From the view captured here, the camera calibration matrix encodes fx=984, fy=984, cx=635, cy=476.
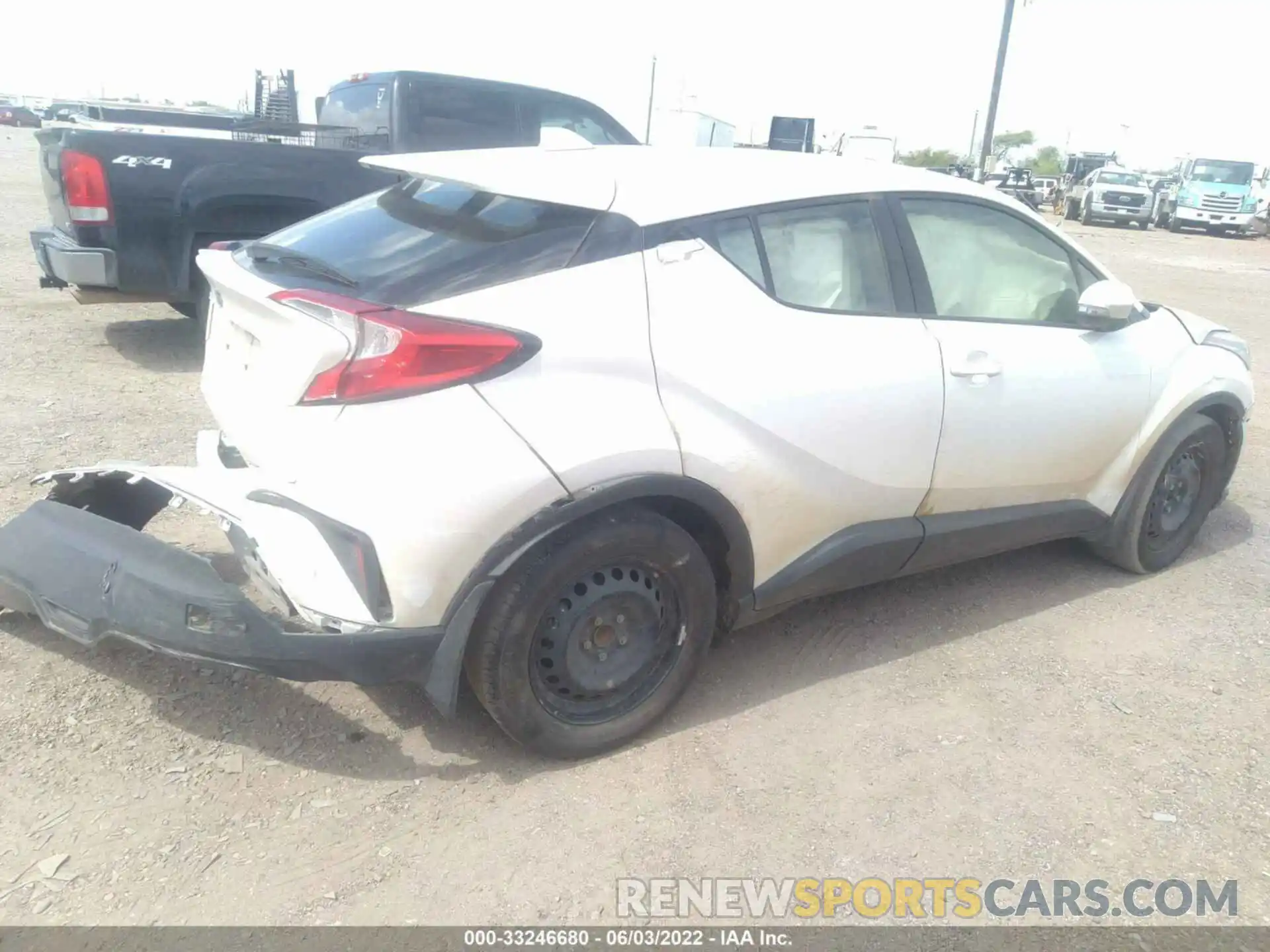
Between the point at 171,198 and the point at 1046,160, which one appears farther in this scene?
the point at 1046,160

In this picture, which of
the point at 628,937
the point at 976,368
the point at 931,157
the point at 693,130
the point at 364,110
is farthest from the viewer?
the point at 931,157

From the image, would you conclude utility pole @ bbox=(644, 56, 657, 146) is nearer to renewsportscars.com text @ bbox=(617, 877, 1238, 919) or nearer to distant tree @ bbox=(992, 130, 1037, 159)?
renewsportscars.com text @ bbox=(617, 877, 1238, 919)

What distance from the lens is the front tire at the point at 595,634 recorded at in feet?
8.71

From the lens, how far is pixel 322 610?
2566 millimetres

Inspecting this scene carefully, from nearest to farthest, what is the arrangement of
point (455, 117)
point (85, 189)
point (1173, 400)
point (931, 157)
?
point (1173, 400), point (85, 189), point (455, 117), point (931, 157)

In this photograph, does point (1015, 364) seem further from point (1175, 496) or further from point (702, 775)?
point (702, 775)

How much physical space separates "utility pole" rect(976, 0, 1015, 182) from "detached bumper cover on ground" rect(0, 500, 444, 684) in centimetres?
2392

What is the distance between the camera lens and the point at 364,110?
25.7 feet

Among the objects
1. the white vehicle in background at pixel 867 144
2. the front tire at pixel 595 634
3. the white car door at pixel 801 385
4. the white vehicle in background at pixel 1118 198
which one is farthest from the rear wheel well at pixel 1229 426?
the white vehicle in background at pixel 1118 198

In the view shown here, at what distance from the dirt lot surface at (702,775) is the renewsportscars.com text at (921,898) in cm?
5

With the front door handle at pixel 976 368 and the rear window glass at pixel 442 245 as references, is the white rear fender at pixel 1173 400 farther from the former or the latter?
the rear window glass at pixel 442 245

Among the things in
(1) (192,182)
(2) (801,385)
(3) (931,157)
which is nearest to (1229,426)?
(2) (801,385)

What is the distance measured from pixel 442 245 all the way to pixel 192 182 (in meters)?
4.46

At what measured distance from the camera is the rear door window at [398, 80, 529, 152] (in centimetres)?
746
